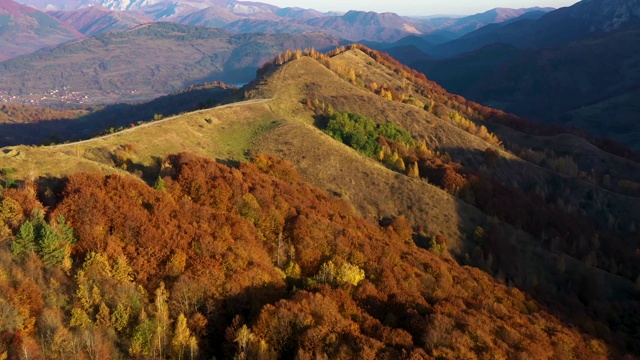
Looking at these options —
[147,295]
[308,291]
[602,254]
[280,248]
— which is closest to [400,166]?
[602,254]

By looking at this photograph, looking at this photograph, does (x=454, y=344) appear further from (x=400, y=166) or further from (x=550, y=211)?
(x=550, y=211)

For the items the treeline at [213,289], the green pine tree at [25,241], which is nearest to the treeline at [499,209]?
the treeline at [213,289]

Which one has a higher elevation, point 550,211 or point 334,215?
point 334,215

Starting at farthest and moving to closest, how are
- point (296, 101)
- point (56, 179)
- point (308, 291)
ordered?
1. point (296, 101)
2. point (56, 179)
3. point (308, 291)

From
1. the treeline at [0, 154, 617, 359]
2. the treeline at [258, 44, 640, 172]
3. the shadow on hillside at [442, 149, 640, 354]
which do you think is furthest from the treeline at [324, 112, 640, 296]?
the treeline at [258, 44, 640, 172]

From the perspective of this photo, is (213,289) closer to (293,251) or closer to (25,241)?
(293,251)

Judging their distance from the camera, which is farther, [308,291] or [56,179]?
[56,179]
